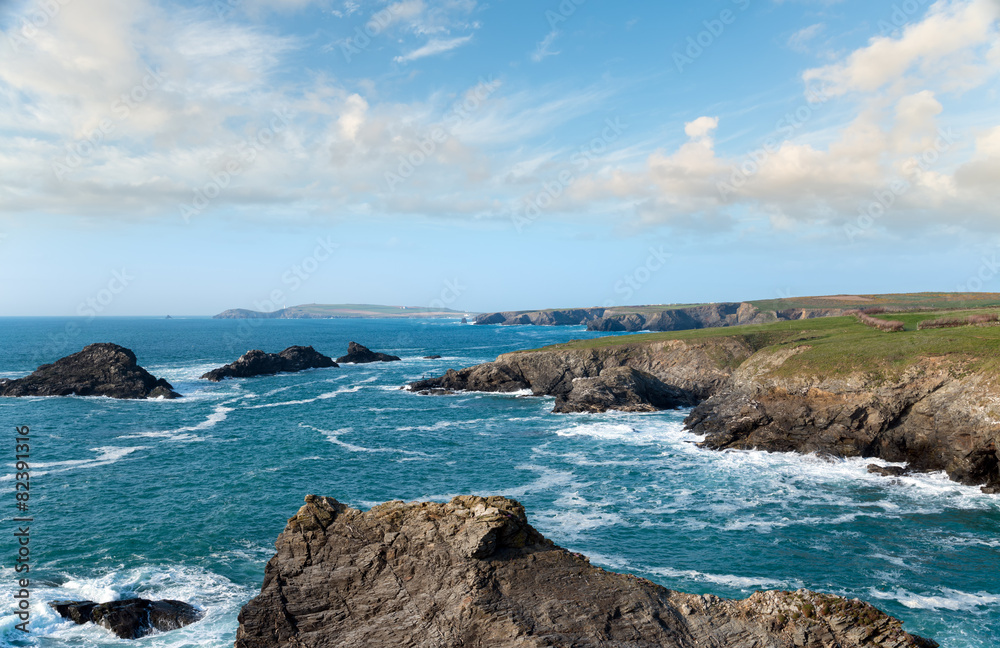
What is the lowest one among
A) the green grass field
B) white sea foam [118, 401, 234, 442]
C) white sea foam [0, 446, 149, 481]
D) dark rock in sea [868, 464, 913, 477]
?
white sea foam [118, 401, 234, 442]

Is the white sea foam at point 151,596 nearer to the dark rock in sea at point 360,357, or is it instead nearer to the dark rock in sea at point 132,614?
the dark rock in sea at point 132,614

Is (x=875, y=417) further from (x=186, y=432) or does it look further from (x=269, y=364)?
(x=269, y=364)

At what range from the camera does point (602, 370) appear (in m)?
75.0

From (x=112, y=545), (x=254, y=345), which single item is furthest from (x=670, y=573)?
(x=254, y=345)

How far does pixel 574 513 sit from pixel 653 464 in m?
12.4

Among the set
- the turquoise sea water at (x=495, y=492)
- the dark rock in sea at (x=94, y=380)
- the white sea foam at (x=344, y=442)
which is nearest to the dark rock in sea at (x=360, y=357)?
the dark rock in sea at (x=94, y=380)

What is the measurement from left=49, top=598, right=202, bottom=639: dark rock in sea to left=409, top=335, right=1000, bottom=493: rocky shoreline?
128 feet

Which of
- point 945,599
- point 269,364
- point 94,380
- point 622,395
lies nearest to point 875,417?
point 945,599

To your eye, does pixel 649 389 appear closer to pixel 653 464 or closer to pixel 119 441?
pixel 653 464

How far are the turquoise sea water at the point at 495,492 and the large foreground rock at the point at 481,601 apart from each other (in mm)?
5063

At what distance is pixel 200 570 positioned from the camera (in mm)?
25141

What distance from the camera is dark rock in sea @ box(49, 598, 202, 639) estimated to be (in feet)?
67.9

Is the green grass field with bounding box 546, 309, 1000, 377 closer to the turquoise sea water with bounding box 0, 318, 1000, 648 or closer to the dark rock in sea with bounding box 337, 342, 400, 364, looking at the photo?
the turquoise sea water with bounding box 0, 318, 1000, 648

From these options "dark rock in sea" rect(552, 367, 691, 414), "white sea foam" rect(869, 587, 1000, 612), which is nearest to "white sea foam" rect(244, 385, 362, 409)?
"dark rock in sea" rect(552, 367, 691, 414)
